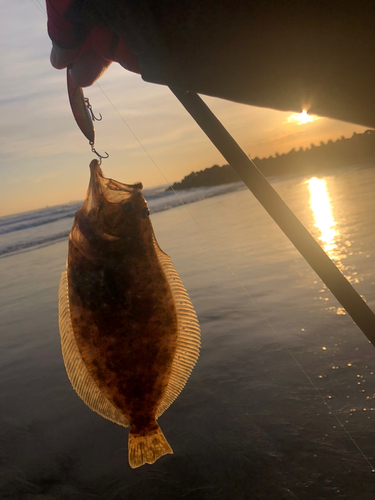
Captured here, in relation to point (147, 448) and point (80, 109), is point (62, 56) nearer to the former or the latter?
point (80, 109)

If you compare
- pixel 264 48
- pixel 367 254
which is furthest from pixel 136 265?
pixel 367 254

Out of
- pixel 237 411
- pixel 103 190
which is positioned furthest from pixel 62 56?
pixel 237 411

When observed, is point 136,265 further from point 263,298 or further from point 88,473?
point 263,298

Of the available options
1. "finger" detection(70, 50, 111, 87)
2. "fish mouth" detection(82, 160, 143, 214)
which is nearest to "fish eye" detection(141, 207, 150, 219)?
"fish mouth" detection(82, 160, 143, 214)

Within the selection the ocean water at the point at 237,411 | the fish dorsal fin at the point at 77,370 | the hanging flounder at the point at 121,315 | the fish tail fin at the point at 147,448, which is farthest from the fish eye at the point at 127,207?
the ocean water at the point at 237,411

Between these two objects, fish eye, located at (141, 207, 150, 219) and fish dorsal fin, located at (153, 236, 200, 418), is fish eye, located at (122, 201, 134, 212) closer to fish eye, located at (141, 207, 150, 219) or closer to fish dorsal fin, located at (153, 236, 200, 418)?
fish eye, located at (141, 207, 150, 219)

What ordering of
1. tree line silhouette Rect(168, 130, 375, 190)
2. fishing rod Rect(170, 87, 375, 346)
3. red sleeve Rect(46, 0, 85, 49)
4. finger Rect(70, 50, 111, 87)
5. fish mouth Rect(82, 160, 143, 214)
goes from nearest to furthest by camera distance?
red sleeve Rect(46, 0, 85, 49)
fishing rod Rect(170, 87, 375, 346)
finger Rect(70, 50, 111, 87)
fish mouth Rect(82, 160, 143, 214)
tree line silhouette Rect(168, 130, 375, 190)
